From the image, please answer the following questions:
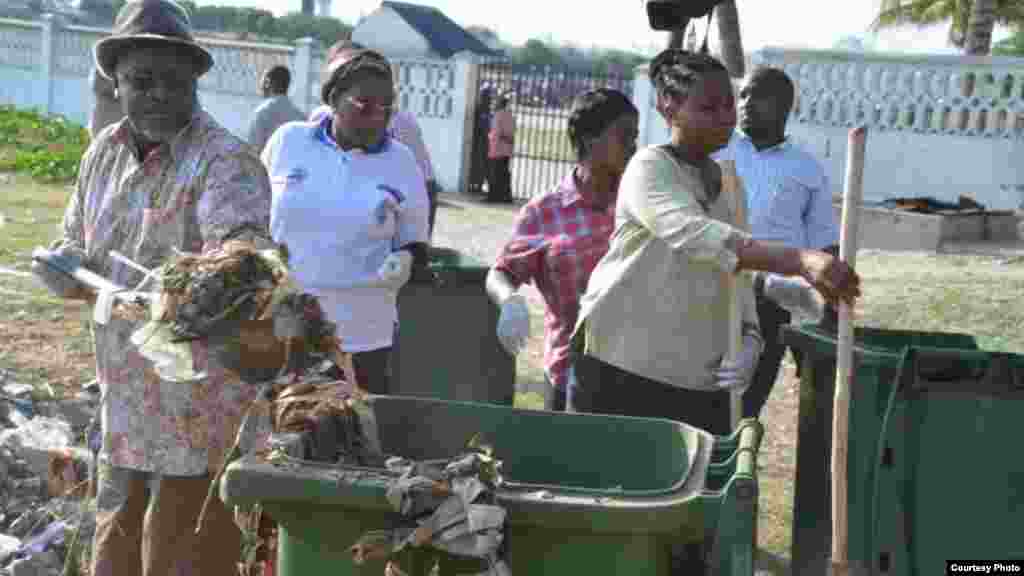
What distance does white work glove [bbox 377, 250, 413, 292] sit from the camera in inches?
211

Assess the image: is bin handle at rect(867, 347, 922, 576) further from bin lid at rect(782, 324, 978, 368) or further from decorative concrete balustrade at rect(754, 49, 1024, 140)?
decorative concrete balustrade at rect(754, 49, 1024, 140)

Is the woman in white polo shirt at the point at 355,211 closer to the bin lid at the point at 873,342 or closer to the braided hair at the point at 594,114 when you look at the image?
the braided hair at the point at 594,114

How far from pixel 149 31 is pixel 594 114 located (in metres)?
1.67

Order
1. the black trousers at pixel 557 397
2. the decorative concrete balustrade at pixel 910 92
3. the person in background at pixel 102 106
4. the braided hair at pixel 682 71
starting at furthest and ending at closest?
1. the decorative concrete balustrade at pixel 910 92
2. the person in background at pixel 102 106
3. the black trousers at pixel 557 397
4. the braided hair at pixel 682 71

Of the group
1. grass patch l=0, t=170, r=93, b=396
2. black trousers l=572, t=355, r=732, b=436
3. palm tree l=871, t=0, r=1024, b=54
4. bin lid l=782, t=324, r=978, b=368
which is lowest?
grass patch l=0, t=170, r=93, b=396

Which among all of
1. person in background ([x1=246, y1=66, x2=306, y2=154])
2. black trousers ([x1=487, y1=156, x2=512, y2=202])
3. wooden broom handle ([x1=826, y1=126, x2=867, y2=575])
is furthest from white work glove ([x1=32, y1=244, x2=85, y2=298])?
black trousers ([x1=487, y1=156, x2=512, y2=202])

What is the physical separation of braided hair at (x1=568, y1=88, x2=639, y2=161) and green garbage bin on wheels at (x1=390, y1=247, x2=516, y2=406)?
6.09 feet

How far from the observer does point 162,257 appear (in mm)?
3984

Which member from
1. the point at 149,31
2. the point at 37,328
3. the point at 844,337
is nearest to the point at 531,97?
the point at 37,328

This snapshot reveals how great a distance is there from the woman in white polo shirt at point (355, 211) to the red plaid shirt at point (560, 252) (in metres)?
0.47

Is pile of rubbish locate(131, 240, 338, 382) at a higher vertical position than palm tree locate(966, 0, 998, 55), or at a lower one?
lower

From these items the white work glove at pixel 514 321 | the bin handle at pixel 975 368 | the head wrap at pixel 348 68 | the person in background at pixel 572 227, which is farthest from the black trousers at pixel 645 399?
the head wrap at pixel 348 68

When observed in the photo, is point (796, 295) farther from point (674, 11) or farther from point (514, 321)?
point (674, 11)

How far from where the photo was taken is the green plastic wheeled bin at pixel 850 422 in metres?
4.70
